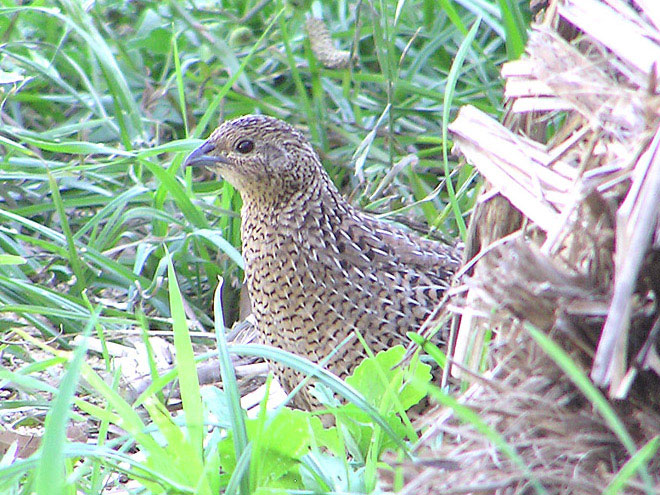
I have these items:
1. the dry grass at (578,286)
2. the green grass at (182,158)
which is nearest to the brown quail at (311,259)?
the green grass at (182,158)

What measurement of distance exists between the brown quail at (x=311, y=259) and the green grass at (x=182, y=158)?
0.75 ft

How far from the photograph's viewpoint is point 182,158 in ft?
13.1

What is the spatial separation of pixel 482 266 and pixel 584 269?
0.58 feet

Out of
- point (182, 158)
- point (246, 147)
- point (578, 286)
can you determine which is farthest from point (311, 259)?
point (578, 286)

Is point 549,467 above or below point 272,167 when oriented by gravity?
above

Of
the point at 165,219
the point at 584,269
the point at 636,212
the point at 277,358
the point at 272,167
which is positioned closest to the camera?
the point at 636,212

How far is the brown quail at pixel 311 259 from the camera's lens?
330 centimetres

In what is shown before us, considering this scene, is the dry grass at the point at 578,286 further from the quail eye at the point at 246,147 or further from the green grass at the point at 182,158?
the quail eye at the point at 246,147

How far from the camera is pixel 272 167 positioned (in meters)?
3.64

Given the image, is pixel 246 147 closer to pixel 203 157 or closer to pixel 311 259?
pixel 203 157

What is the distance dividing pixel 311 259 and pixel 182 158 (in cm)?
79

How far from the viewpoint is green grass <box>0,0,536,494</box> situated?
7.54 ft

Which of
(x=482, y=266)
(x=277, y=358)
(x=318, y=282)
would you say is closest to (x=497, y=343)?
(x=482, y=266)

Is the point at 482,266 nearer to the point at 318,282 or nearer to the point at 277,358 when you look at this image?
the point at 277,358
